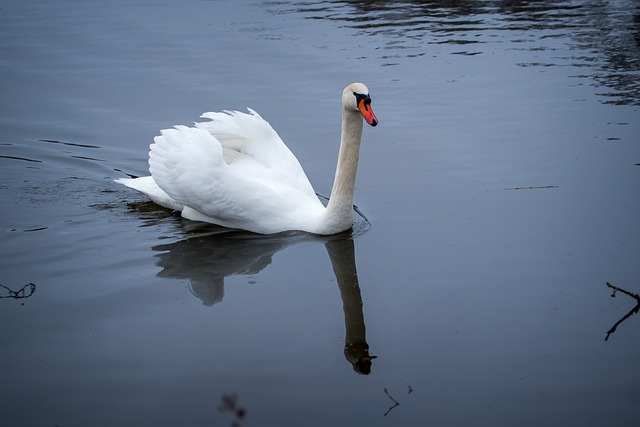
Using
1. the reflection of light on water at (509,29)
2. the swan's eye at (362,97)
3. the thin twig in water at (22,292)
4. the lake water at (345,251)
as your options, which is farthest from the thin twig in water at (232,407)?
the reflection of light on water at (509,29)

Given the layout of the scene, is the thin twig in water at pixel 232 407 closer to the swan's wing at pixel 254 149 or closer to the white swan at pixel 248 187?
the white swan at pixel 248 187

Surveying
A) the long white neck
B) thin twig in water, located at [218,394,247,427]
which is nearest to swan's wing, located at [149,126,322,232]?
the long white neck

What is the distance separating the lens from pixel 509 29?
14922 mm

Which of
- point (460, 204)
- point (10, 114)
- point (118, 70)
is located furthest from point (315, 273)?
point (118, 70)

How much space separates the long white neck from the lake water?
0.53 feet

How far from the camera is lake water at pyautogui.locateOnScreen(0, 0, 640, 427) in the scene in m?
5.12

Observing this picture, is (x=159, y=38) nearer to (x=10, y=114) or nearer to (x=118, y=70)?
(x=118, y=70)

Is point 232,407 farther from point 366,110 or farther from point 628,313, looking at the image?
point 366,110

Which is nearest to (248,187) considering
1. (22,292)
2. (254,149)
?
(254,149)

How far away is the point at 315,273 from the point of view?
6.87 meters

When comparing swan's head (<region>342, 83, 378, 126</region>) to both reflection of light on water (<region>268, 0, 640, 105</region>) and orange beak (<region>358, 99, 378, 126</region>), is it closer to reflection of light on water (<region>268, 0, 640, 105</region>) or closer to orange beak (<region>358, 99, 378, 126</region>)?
orange beak (<region>358, 99, 378, 126</region>)

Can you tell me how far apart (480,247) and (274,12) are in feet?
34.2

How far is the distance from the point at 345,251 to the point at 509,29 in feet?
28.8

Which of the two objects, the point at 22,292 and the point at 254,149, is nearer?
the point at 22,292
